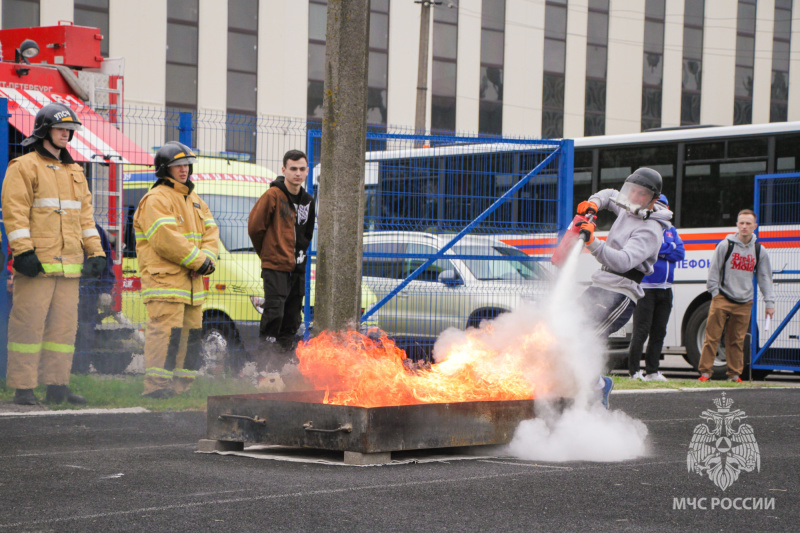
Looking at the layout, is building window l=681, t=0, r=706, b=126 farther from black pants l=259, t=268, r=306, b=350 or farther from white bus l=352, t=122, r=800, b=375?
black pants l=259, t=268, r=306, b=350

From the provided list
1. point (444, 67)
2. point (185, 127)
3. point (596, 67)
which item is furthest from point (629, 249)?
point (596, 67)

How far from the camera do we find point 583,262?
15750 millimetres

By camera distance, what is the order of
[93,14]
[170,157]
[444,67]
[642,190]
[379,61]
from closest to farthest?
[642,190]
[170,157]
[93,14]
[379,61]
[444,67]

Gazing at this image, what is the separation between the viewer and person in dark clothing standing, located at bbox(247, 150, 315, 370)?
905cm

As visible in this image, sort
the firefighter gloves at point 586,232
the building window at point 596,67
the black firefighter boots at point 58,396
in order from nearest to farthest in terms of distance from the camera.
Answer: the firefighter gloves at point 586,232, the black firefighter boots at point 58,396, the building window at point 596,67

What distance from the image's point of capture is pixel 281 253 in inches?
358

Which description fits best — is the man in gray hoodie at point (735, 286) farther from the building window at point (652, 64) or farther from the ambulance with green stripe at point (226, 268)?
the building window at point (652, 64)

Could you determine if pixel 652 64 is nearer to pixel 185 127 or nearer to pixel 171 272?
pixel 185 127

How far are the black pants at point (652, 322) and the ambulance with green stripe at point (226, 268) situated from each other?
381cm

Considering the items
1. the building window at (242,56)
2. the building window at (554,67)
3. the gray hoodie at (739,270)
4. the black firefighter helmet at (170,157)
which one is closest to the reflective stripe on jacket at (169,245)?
the black firefighter helmet at (170,157)

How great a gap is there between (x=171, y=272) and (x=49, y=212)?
111cm

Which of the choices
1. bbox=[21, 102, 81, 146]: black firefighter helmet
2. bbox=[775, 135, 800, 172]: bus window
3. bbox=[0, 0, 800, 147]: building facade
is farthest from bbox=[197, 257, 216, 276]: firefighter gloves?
bbox=[0, 0, 800, 147]: building facade

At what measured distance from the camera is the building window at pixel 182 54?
30.5 meters

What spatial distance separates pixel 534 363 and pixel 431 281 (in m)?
4.17
